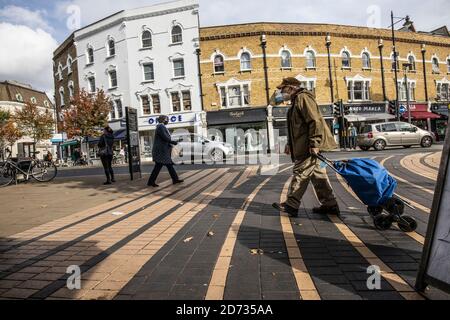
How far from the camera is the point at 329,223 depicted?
3.79m

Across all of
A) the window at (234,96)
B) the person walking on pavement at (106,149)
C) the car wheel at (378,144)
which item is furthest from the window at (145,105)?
the person walking on pavement at (106,149)

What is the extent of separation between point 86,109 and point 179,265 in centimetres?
2873

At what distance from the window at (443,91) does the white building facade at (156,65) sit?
24336mm

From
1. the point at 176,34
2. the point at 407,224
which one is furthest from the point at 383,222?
the point at 176,34

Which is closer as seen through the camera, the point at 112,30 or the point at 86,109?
the point at 86,109

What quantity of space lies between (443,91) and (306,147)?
36.7 m

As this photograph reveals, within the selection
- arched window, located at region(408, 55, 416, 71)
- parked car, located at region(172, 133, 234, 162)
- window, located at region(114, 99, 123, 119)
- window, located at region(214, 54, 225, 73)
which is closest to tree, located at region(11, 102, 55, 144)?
window, located at region(114, 99, 123, 119)

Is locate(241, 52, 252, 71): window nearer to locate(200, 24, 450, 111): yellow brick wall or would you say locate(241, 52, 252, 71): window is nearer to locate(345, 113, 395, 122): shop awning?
locate(200, 24, 450, 111): yellow brick wall

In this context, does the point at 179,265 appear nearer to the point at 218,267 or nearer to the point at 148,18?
the point at 218,267

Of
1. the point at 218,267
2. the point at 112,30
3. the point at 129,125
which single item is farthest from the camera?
the point at 112,30

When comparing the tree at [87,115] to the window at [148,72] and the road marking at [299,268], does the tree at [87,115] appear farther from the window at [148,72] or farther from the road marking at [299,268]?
the road marking at [299,268]

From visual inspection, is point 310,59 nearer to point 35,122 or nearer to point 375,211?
point 375,211

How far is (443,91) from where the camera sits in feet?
109
